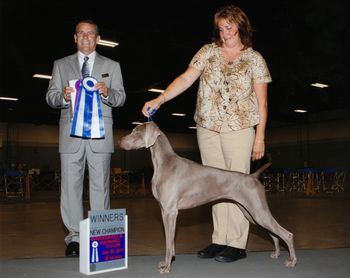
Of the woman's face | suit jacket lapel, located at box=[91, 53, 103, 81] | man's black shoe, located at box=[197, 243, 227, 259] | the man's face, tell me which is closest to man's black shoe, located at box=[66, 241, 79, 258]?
man's black shoe, located at box=[197, 243, 227, 259]

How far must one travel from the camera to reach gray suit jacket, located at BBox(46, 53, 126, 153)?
307 cm

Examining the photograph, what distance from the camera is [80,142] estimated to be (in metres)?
3.08

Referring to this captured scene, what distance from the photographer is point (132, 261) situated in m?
3.04

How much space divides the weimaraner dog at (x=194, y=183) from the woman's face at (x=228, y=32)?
0.87 meters

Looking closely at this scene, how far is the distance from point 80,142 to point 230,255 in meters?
1.43

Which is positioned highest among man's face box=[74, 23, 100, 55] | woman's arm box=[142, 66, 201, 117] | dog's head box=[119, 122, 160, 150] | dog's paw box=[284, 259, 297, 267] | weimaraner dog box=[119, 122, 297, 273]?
man's face box=[74, 23, 100, 55]

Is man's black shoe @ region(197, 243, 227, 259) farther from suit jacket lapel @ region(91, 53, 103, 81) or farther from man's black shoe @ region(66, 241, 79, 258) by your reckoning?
suit jacket lapel @ region(91, 53, 103, 81)

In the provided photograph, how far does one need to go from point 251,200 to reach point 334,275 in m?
0.72

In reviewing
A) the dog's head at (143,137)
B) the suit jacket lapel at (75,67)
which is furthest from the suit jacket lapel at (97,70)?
the dog's head at (143,137)

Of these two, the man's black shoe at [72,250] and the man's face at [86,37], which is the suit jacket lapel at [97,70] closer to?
the man's face at [86,37]

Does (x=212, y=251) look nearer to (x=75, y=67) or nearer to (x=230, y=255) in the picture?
(x=230, y=255)

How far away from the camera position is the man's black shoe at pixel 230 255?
297 cm

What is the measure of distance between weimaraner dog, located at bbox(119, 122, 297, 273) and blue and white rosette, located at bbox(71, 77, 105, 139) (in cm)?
34

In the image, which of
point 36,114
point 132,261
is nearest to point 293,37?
point 132,261
